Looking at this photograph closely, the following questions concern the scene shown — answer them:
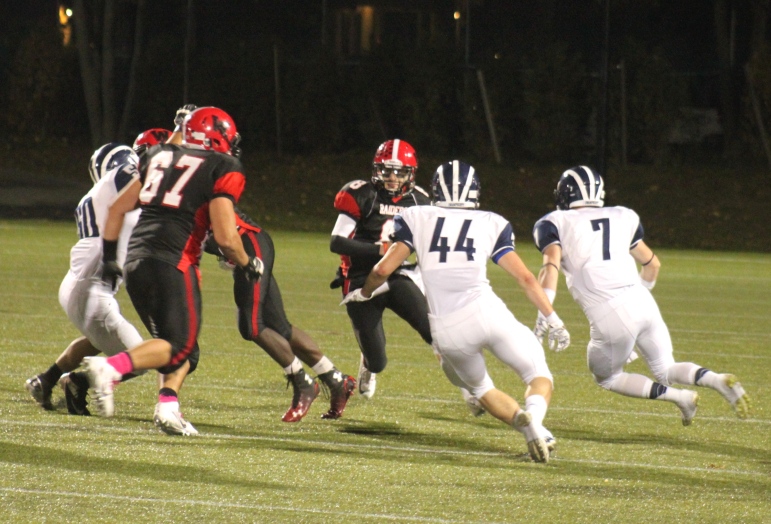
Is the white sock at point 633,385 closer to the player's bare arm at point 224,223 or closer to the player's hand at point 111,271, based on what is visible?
the player's bare arm at point 224,223

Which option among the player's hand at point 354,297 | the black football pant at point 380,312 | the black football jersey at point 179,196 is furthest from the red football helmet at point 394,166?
the black football jersey at point 179,196

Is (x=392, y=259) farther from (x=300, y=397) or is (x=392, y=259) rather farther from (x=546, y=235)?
(x=300, y=397)

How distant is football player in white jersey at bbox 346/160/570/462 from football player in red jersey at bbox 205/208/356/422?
974 millimetres

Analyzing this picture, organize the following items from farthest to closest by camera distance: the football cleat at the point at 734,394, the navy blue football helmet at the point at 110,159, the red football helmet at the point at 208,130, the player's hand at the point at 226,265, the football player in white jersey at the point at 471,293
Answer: the navy blue football helmet at the point at 110,159
the player's hand at the point at 226,265
the football cleat at the point at 734,394
the red football helmet at the point at 208,130
the football player in white jersey at the point at 471,293

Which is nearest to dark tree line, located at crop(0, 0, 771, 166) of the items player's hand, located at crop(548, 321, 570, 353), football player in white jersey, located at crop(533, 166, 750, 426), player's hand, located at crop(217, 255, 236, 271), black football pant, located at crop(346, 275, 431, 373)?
black football pant, located at crop(346, 275, 431, 373)

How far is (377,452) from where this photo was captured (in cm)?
597

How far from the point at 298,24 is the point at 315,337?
20.2m

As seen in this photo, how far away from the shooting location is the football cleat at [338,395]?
6.90m

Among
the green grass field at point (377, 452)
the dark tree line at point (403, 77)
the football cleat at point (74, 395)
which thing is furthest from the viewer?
the dark tree line at point (403, 77)

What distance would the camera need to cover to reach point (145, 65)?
27.9 meters

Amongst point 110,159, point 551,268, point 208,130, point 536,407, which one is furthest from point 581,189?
point 110,159

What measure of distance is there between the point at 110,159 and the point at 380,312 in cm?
166

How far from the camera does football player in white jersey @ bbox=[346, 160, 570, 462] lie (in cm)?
571

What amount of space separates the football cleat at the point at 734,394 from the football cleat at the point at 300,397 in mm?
2046
